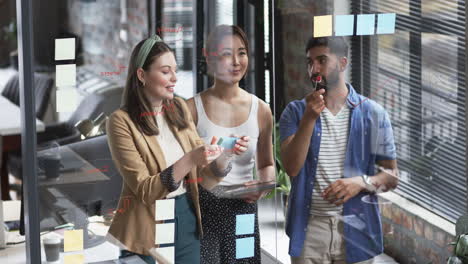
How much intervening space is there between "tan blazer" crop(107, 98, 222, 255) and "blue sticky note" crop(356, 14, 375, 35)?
2.43 feet

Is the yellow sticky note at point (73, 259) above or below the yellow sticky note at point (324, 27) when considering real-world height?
below

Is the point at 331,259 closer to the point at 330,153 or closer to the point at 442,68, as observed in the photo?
the point at 330,153

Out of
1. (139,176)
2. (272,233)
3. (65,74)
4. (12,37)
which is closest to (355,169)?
(272,233)

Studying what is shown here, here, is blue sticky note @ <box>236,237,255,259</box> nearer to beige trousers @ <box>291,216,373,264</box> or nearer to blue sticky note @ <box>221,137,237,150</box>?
beige trousers @ <box>291,216,373,264</box>

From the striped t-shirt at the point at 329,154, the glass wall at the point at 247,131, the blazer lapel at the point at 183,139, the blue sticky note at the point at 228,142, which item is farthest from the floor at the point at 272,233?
the blazer lapel at the point at 183,139

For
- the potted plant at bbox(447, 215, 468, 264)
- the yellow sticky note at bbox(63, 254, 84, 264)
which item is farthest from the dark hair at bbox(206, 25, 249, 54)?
the potted plant at bbox(447, 215, 468, 264)

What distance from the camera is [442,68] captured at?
285 centimetres

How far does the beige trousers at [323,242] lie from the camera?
109 inches

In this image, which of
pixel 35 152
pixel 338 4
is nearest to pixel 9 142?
pixel 35 152

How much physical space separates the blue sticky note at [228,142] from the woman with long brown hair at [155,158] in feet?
0.08

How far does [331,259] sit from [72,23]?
1320 mm

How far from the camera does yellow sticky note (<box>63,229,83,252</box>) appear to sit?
8.16 ft

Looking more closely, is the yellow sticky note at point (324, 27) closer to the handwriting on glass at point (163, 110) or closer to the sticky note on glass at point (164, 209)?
the handwriting on glass at point (163, 110)

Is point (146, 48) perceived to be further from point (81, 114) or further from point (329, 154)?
point (329, 154)
